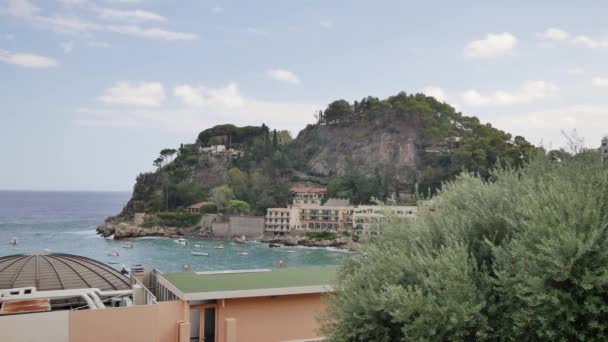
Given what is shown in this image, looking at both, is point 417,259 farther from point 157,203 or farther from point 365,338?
point 157,203

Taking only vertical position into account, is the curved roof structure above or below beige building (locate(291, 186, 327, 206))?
below

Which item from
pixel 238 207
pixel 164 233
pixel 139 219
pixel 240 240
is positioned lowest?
pixel 240 240

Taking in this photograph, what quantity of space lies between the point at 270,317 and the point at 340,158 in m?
85.5

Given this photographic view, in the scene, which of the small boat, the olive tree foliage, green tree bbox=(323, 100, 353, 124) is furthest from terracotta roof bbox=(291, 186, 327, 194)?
the olive tree foliage

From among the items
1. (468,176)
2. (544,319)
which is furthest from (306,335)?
(544,319)

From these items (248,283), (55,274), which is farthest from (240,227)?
(248,283)

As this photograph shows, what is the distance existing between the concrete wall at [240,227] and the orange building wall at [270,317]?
211 feet

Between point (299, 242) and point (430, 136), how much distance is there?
33627 mm

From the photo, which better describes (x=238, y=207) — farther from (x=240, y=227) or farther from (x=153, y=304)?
(x=153, y=304)

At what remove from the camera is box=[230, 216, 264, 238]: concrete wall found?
77188 millimetres

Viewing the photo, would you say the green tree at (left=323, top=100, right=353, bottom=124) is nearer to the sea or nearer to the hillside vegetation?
the hillside vegetation

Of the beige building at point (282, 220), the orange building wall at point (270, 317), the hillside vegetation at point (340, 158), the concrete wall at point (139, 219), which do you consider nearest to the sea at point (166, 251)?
the beige building at point (282, 220)

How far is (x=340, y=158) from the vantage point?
9731cm

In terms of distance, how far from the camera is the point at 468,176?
29.8ft
